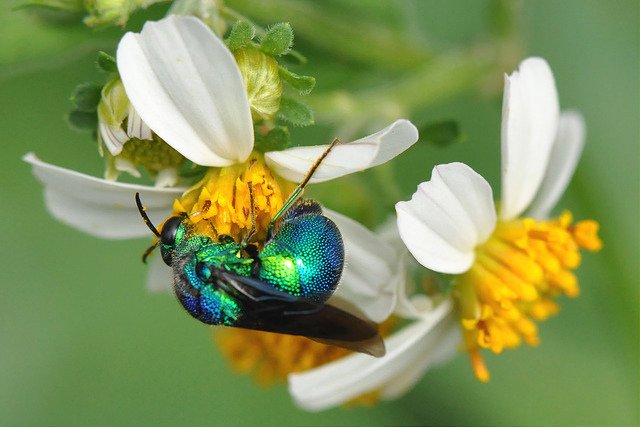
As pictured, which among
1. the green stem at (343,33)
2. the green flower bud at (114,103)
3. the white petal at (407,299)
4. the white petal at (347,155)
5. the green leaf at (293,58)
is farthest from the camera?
the green stem at (343,33)

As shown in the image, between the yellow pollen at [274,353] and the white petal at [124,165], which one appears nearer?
the white petal at [124,165]

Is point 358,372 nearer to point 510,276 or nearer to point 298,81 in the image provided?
point 510,276

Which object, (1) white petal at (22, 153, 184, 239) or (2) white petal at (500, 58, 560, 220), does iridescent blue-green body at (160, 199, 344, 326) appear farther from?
(2) white petal at (500, 58, 560, 220)

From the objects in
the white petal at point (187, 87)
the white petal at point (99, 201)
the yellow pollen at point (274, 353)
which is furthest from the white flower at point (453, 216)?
the white petal at point (99, 201)

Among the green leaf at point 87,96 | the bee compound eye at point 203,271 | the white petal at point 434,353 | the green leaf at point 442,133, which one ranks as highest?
the green leaf at point 442,133

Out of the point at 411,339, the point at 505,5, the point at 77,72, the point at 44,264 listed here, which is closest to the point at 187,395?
the point at 44,264

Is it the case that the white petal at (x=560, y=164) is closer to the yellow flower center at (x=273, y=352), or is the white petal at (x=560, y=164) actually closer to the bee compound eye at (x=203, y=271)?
the yellow flower center at (x=273, y=352)

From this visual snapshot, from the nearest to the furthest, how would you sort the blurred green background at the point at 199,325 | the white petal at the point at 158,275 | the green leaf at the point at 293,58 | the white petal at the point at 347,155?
the white petal at the point at 347,155 → the green leaf at the point at 293,58 → the white petal at the point at 158,275 → the blurred green background at the point at 199,325

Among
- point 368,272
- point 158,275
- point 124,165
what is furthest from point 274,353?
point 124,165

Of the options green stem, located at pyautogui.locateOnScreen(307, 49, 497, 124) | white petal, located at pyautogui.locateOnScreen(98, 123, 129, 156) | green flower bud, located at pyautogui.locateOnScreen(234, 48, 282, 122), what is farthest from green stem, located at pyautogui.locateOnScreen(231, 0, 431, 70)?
white petal, located at pyautogui.locateOnScreen(98, 123, 129, 156)
